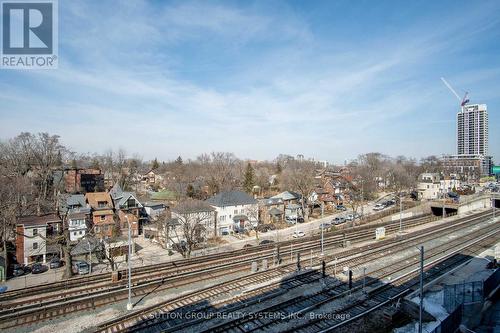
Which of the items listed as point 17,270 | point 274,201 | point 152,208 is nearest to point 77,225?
point 17,270

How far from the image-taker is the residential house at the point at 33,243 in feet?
109

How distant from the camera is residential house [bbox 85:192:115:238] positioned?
1668 inches

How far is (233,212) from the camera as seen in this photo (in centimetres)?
4997

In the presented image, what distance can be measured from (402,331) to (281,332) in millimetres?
6171

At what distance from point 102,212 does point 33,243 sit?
11584 mm

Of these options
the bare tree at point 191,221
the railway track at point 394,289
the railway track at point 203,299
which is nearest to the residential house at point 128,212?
the bare tree at point 191,221

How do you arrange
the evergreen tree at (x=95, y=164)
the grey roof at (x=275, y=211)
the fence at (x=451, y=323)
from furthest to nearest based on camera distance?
1. the evergreen tree at (x=95, y=164)
2. the grey roof at (x=275, y=211)
3. the fence at (x=451, y=323)

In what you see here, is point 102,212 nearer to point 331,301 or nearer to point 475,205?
point 331,301

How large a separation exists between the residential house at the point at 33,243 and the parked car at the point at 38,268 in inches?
85.3

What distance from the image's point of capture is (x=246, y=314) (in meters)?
15.9

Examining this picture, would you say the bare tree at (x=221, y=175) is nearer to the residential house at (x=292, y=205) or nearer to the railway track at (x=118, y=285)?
the residential house at (x=292, y=205)

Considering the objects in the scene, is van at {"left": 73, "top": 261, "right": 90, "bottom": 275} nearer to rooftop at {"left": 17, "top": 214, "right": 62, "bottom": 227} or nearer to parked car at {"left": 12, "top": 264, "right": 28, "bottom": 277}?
parked car at {"left": 12, "top": 264, "right": 28, "bottom": 277}

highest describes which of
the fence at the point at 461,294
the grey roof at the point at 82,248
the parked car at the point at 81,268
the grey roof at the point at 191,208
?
the grey roof at the point at 191,208

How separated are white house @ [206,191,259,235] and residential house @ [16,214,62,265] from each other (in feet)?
72.5
